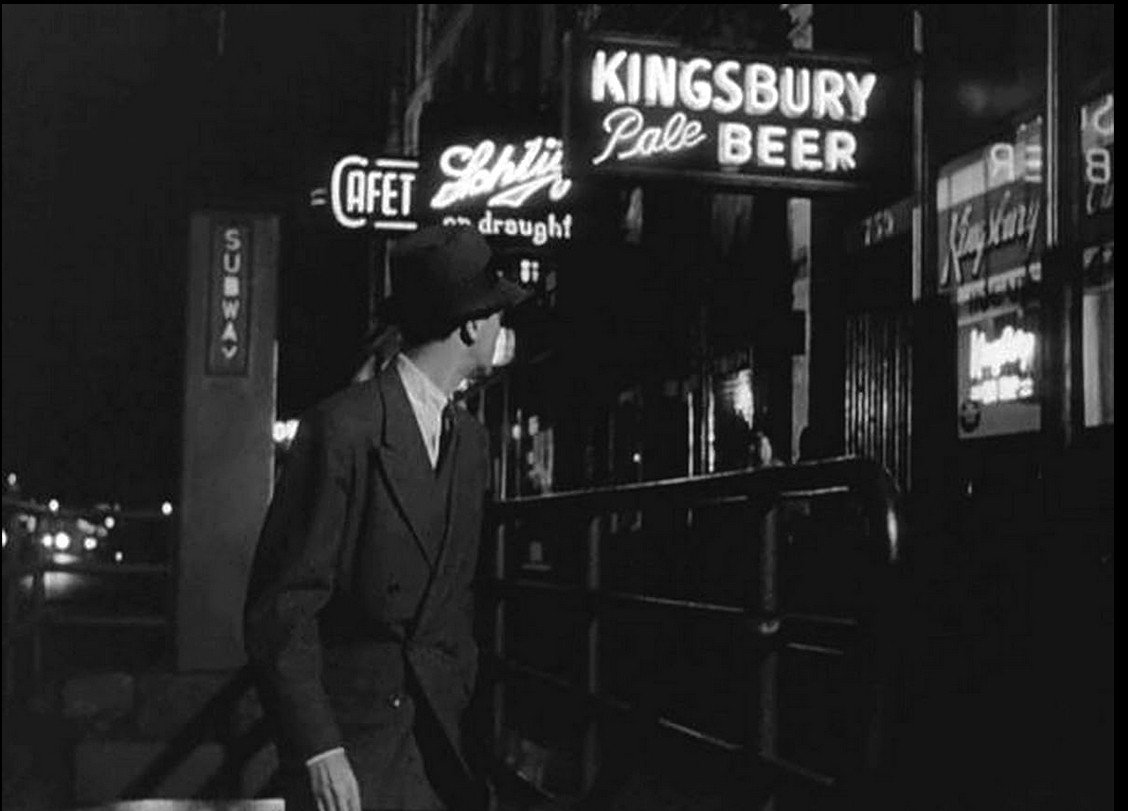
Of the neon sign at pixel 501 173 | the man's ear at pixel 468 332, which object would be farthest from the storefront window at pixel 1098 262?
the neon sign at pixel 501 173

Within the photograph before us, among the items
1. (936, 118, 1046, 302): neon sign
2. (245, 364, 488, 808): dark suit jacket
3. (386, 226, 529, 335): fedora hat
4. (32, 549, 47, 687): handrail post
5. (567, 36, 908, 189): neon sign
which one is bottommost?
(32, 549, 47, 687): handrail post

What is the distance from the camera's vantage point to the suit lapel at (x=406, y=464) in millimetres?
3664

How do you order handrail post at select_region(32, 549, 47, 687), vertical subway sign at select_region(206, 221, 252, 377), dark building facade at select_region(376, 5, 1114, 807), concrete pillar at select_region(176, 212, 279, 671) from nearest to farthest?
dark building facade at select_region(376, 5, 1114, 807) → concrete pillar at select_region(176, 212, 279, 671) → vertical subway sign at select_region(206, 221, 252, 377) → handrail post at select_region(32, 549, 47, 687)

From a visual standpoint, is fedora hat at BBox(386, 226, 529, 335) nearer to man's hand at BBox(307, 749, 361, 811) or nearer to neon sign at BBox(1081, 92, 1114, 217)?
man's hand at BBox(307, 749, 361, 811)

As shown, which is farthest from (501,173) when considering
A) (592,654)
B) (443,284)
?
(443,284)

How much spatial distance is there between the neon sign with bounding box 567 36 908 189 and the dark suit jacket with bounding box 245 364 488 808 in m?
8.53

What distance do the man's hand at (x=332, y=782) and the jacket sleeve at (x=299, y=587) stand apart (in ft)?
0.09

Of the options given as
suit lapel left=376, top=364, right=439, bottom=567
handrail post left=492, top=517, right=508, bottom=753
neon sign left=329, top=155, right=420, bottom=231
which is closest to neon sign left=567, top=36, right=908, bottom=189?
handrail post left=492, top=517, right=508, bottom=753

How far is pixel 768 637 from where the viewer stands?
5.15m

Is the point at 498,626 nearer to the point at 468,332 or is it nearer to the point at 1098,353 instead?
the point at 1098,353

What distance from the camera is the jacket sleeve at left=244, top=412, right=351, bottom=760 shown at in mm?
3504

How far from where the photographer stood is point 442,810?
150 inches

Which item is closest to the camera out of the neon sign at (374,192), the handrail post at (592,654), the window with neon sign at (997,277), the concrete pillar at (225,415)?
the handrail post at (592,654)

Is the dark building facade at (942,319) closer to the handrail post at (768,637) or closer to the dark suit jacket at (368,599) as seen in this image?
the handrail post at (768,637)
